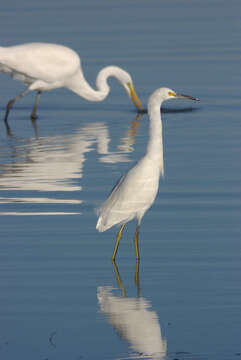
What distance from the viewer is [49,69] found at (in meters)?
18.1

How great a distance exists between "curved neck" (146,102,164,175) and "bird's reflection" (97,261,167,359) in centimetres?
157

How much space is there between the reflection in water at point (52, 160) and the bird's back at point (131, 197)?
48.8 inches

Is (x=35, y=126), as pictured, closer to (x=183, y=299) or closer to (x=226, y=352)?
(x=183, y=299)

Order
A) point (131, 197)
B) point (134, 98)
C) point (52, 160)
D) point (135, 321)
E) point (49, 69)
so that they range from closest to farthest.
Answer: point (135, 321) → point (131, 197) → point (52, 160) → point (134, 98) → point (49, 69)

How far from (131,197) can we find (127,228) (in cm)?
93

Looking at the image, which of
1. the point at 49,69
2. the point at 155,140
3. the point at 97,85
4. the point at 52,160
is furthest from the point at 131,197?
the point at 49,69

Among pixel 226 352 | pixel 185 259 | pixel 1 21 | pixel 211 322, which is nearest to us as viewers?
pixel 226 352

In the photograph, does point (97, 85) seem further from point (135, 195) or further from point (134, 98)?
point (135, 195)

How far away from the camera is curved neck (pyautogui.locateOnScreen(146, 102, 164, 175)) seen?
9188mm

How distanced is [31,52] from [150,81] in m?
2.24

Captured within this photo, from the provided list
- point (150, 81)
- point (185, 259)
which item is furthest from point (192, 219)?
point (150, 81)

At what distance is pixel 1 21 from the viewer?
25.3 m

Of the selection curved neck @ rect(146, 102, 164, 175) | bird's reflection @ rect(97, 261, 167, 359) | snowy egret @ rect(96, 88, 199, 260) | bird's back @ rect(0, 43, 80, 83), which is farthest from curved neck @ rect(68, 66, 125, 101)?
bird's reflection @ rect(97, 261, 167, 359)

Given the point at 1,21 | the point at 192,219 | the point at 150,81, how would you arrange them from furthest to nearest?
the point at 1,21, the point at 150,81, the point at 192,219
